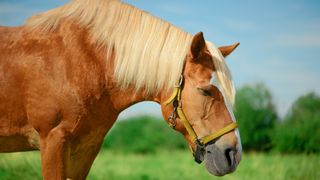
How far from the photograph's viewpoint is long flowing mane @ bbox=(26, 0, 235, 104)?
3.69 m

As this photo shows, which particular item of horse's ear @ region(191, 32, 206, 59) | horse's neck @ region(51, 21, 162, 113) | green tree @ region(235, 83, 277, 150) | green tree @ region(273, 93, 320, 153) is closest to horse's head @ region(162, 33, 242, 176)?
horse's ear @ region(191, 32, 206, 59)

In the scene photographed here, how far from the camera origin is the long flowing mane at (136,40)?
3689 mm

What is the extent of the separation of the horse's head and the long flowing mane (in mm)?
83

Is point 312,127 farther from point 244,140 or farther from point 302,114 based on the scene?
point 244,140

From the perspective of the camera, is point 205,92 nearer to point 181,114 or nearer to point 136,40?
point 181,114

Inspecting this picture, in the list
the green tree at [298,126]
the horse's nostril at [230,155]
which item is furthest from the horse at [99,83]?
the green tree at [298,126]

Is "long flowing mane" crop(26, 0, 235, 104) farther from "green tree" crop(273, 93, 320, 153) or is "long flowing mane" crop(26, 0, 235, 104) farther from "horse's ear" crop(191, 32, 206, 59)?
"green tree" crop(273, 93, 320, 153)

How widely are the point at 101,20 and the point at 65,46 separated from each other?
46 centimetres

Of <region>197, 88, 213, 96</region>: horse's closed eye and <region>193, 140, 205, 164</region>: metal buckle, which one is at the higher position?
<region>197, 88, 213, 96</region>: horse's closed eye

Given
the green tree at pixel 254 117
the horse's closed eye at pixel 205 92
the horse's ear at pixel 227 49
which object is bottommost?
the green tree at pixel 254 117

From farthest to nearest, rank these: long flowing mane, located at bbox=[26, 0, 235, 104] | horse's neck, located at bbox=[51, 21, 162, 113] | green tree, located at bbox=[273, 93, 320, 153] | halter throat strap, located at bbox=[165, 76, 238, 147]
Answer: green tree, located at bbox=[273, 93, 320, 153] < horse's neck, located at bbox=[51, 21, 162, 113] < long flowing mane, located at bbox=[26, 0, 235, 104] < halter throat strap, located at bbox=[165, 76, 238, 147]

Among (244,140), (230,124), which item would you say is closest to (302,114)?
(244,140)

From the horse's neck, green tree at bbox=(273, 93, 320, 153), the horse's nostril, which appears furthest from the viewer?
green tree at bbox=(273, 93, 320, 153)

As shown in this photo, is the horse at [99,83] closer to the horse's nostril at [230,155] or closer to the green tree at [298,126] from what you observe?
the horse's nostril at [230,155]
